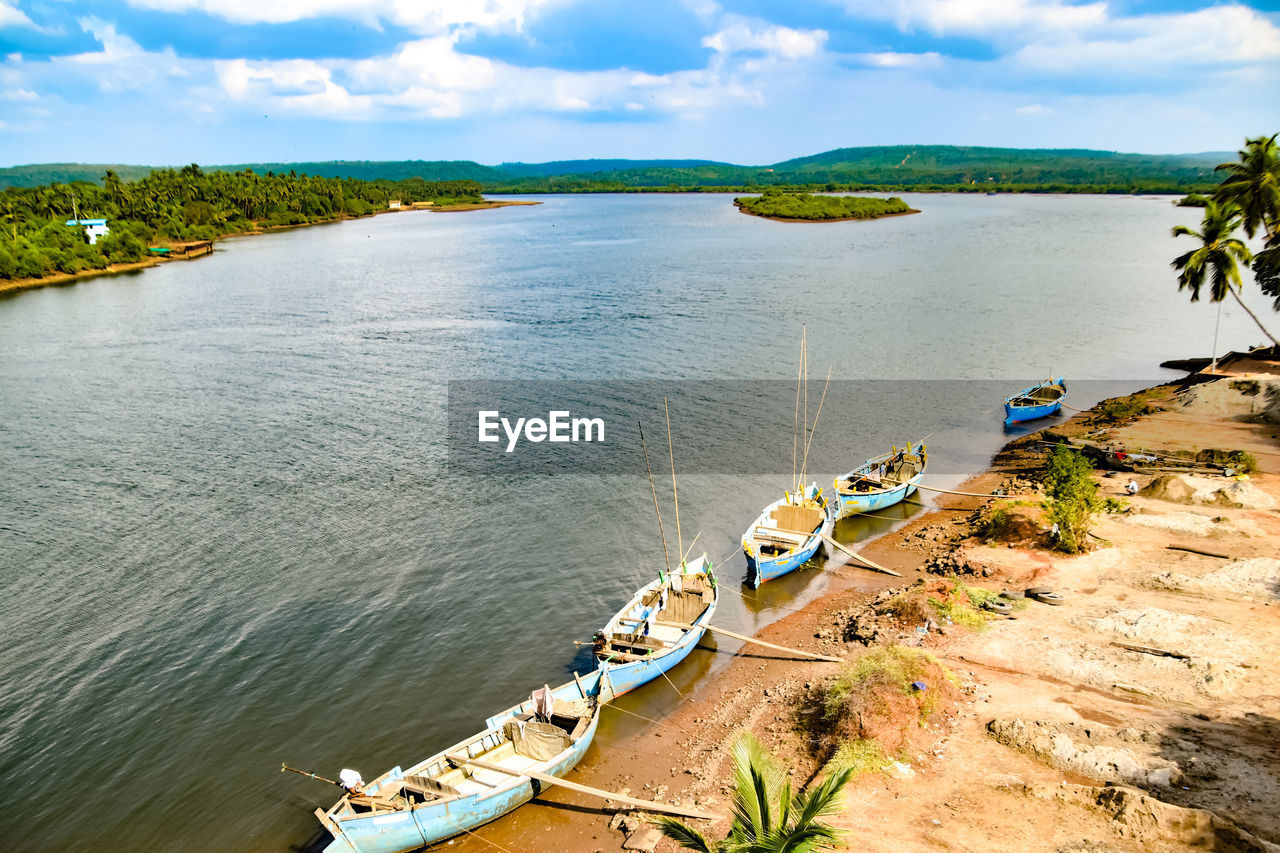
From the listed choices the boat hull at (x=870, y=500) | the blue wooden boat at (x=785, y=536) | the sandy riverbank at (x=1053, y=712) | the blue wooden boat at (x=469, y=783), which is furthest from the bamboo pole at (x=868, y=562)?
the blue wooden boat at (x=469, y=783)

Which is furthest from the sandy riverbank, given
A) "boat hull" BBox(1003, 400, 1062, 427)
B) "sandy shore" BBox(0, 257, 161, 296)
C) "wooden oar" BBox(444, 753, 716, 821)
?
"sandy shore" BBox(0, 257, 161, 296)

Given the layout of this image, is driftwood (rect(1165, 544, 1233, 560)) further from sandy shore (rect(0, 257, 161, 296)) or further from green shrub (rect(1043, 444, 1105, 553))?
sandy shore (rect(0, 257, 161, 296))

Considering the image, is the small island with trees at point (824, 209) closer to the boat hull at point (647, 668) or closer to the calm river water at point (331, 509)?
the calm river water at point (331, 509)

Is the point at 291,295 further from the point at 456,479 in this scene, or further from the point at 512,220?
the point at 512,220

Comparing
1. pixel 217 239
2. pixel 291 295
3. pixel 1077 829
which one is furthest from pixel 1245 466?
pixel 217 239

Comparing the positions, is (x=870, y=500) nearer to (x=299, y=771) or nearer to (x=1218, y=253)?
(x=299, y=771)
